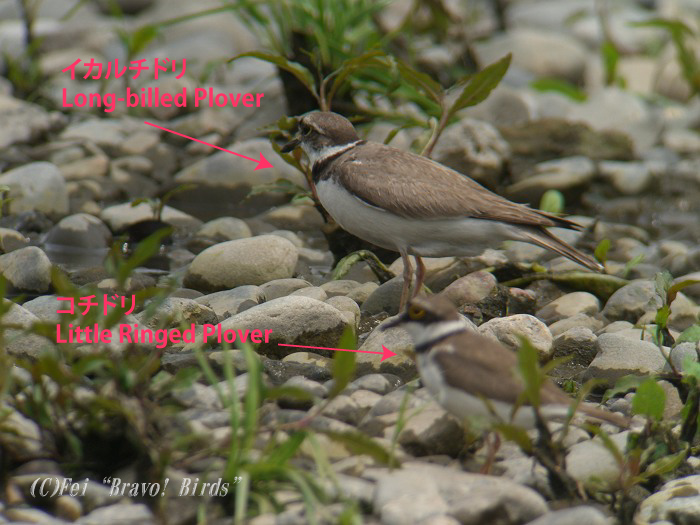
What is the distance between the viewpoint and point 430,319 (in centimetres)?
441

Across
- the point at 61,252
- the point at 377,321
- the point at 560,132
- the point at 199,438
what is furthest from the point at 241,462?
the point at 560,132

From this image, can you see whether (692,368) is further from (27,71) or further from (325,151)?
(27,71)

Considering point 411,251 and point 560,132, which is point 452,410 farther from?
point 560,132

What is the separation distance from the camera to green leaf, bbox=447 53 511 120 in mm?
6586

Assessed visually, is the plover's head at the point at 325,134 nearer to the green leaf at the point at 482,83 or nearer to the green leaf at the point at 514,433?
the green leaf at the point at 482,83

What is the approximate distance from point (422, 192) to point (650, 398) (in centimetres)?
220

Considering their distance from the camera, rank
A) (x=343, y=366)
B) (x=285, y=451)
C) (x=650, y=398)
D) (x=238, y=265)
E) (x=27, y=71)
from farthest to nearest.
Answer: (x=27, y=71) < (x=238, y=265) < (x=650, y=398) < (x=343, y=366) < (x=285, y=451)

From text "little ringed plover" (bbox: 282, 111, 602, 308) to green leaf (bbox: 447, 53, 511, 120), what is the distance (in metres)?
0.69

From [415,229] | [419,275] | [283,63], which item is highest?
A: [283,63]

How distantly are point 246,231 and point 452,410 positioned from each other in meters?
4.10

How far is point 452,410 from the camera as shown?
417 centimetres

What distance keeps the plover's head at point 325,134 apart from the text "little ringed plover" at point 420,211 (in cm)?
23

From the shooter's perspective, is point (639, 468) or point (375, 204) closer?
point (639, 468)

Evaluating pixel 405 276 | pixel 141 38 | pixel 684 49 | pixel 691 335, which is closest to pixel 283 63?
pixel 405 276
